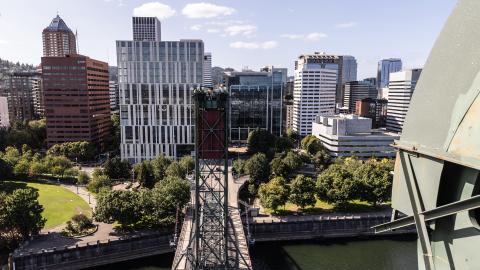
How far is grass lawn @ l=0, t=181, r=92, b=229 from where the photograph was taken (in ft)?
137

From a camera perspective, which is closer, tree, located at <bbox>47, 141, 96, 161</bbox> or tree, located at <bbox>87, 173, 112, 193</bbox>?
tree, located at <bbox>87, 173, 112, 193</bbox>

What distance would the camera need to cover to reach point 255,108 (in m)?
95.8

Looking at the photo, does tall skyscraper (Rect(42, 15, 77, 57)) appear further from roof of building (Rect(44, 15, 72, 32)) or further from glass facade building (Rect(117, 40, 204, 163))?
glass facade building (Rect(117, 40, 204, 163))

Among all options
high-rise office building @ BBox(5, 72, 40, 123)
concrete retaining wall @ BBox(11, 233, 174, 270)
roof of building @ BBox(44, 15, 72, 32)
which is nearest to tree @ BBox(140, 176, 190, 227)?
concrete retaining wall @ BBox(11, 233, 174, 270)

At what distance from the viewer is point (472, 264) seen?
375 centimetres

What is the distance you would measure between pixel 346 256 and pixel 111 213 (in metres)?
25.8

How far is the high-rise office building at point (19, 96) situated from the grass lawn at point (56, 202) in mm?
63214

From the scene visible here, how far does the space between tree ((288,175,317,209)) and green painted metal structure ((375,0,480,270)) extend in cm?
3974

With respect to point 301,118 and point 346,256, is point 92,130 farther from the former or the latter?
point 346,256

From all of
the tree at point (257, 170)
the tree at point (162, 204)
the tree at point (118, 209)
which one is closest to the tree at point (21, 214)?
the tree at point (118, 209)

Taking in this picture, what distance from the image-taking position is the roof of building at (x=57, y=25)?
166750 mm

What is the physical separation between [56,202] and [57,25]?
15253 cm

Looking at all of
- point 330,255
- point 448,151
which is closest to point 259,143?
point 330,255

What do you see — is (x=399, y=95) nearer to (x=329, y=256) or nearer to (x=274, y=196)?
(x=274, y=196)
